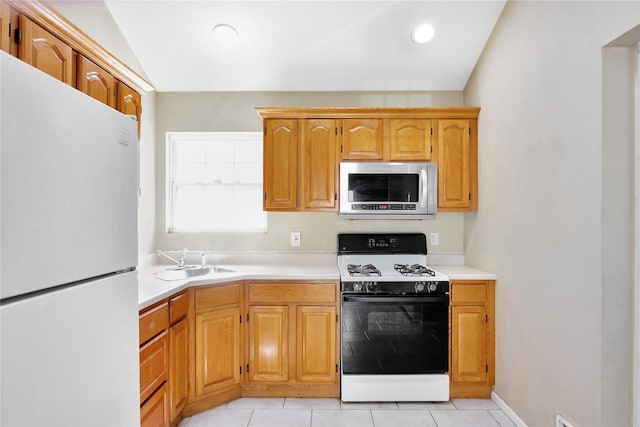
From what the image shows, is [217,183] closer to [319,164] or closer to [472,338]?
[319,164]

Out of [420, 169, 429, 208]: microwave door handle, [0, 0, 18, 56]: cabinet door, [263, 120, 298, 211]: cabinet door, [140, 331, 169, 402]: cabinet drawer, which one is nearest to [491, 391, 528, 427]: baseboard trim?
[420, 169, 429, 208]: microwave door handle

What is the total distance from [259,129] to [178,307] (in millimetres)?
1706

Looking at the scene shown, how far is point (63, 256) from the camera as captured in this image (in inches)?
32.1

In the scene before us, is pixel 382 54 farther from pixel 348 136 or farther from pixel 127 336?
pixel 127 336

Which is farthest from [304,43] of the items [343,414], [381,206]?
[343,414]

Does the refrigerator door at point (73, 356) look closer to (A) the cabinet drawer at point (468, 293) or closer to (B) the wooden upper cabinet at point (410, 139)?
(A) the cabinet drawer at point (468, 293)

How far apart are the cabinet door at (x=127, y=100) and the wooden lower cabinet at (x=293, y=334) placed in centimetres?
139

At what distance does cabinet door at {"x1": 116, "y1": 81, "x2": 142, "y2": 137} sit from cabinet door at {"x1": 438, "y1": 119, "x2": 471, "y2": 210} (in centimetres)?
224

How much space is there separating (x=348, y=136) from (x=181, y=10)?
4.98ft

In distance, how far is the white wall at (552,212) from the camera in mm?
1593

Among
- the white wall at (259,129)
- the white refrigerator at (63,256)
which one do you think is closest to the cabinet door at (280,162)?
the white wall at (259,129)

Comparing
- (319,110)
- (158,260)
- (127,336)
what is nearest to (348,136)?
(319,110)

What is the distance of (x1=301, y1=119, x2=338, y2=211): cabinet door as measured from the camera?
288 cm

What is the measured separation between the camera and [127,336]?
107 cm
